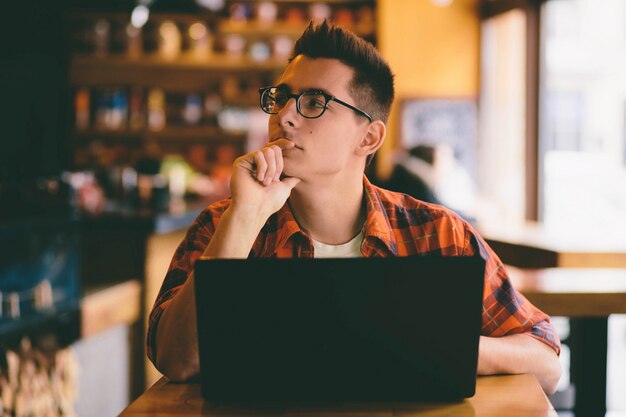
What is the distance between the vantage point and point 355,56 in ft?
4.88

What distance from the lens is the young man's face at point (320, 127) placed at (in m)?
1.37

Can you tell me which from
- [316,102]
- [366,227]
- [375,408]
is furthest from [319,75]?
[375,408]

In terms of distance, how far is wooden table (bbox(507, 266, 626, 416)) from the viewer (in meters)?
2.05

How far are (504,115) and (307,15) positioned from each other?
7.16 ft

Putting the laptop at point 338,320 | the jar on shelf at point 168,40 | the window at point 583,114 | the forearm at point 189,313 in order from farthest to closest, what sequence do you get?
1. the jar on shelf at point 168,40
2. the window at point 583,114
3. the forearm at point 189,313
4. the laptop at point 338,320

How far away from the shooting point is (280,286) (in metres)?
0.95

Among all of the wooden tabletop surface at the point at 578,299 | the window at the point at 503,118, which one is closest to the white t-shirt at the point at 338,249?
the wooden tabletop surface at the point at 578,299

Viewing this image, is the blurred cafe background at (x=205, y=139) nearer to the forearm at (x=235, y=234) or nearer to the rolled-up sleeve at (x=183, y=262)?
the rolled-up sleeve at (x=183, y=262)

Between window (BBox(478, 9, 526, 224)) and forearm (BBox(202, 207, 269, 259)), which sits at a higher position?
window (BBox(478, 9, 526, 224))

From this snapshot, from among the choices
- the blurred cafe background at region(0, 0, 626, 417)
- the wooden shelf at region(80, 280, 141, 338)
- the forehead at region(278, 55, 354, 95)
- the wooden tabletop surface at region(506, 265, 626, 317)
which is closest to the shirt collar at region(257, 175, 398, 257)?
the forehead at region(278, 55, 354, 95)

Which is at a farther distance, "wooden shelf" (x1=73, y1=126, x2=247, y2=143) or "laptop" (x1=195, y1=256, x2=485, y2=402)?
"wooden shelf" (x1=73, y1=126, x2=247, y2=143)

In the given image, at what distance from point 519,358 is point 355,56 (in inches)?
Result: 26.5

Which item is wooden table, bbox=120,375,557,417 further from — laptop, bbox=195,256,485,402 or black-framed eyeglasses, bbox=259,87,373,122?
black-framed eyeglasses, bbox=259,87,373,122

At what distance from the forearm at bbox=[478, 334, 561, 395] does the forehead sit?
57 centimetres
